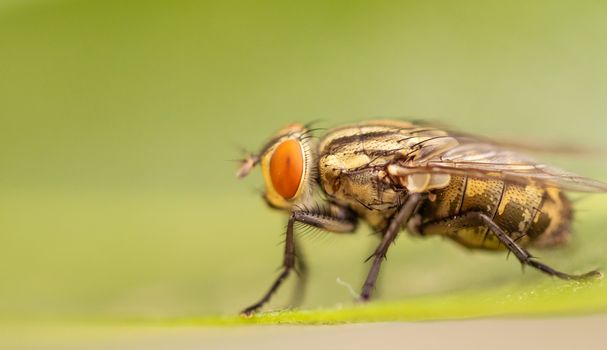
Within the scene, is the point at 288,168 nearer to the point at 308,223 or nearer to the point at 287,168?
the point at 287,168

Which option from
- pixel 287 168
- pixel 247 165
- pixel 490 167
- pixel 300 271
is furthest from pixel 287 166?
pixel 490 167

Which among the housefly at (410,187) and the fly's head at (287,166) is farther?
the fly's head at (287,166)

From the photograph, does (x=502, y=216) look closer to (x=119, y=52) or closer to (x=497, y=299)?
(x=497, y=299)

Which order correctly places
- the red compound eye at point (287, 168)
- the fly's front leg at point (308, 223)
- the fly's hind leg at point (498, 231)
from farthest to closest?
the red compound eye at point (287, 168) < the fly's front leg at point (308, 223) < the fly's hind leg at point (498, 231)

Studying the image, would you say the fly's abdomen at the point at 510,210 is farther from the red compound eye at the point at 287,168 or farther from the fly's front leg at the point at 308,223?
the red compound eye at the point at 287,168

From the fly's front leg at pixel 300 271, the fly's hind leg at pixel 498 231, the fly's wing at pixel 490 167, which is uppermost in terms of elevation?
the fly's wing at pixel 490 167

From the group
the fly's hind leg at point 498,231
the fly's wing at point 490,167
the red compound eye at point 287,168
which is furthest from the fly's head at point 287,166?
the fly's hind leg at point 498,231

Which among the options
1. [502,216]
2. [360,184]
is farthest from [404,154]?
[502,216]
